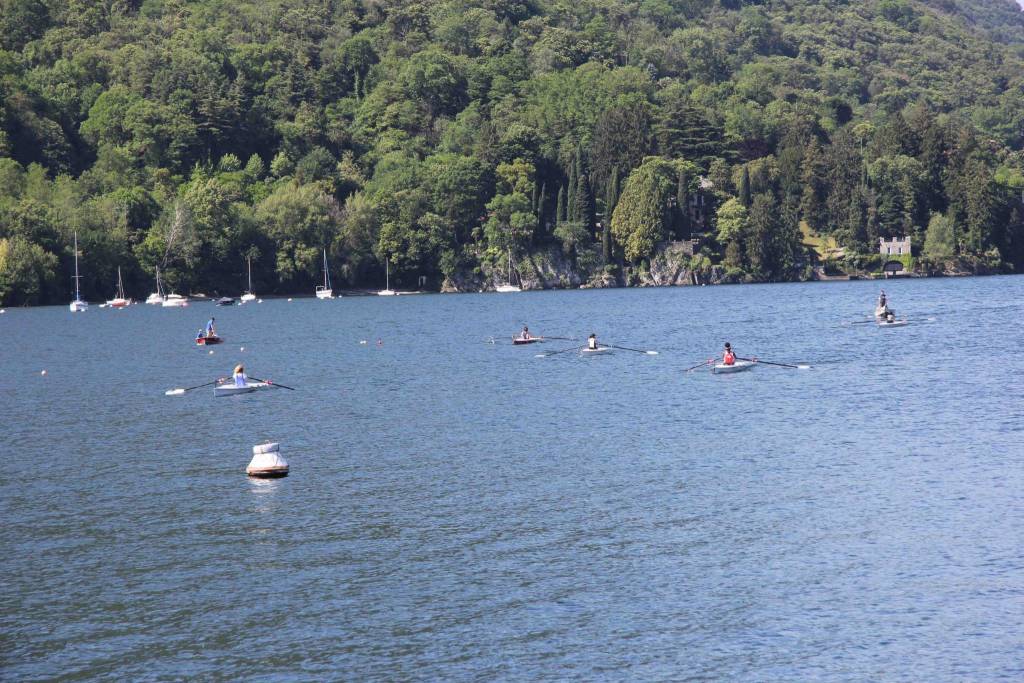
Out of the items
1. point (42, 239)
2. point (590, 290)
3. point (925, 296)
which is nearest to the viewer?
point (925, 296)

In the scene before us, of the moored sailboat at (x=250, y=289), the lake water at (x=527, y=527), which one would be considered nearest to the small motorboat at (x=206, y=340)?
the lake water at (x=527, y=527)

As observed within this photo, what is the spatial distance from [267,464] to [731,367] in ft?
116

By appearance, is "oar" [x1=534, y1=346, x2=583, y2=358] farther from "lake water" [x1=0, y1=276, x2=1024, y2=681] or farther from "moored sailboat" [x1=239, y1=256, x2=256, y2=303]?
"moored sailboat" [x1=239, y1=256, x2=256, y2=303]

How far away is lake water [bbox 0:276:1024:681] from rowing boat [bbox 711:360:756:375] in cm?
64

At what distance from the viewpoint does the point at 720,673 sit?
996 inches

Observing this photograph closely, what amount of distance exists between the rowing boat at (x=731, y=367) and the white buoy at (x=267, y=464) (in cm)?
3422

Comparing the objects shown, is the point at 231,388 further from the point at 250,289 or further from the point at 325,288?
the point at 325,288

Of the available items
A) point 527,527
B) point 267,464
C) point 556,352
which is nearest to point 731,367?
point 556,352

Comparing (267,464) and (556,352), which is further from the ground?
(556,352)

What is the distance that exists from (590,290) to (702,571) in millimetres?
168364

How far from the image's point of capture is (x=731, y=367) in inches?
2840

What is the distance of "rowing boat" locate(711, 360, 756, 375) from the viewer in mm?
72062

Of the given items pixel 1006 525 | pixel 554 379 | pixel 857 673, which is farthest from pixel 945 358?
pixel 857 673

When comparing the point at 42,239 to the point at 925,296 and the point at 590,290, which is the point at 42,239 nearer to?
the point at 590,290
